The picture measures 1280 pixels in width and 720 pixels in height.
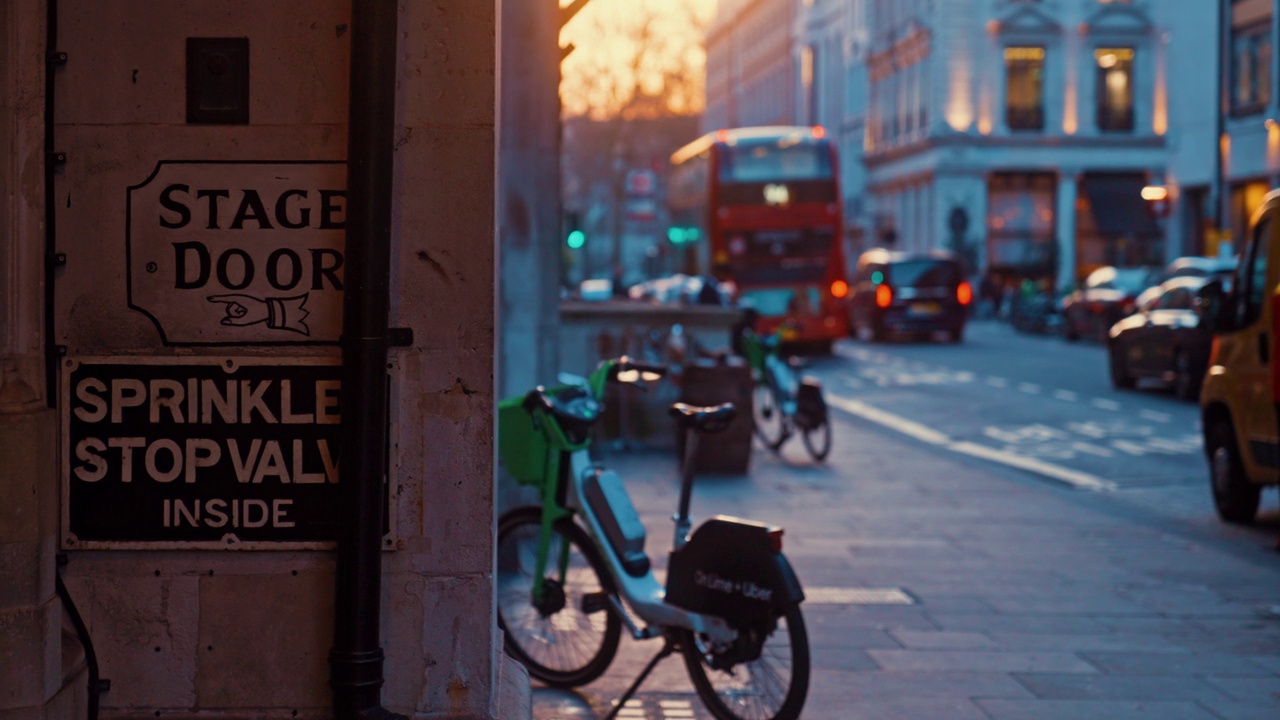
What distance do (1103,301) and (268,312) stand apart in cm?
3120

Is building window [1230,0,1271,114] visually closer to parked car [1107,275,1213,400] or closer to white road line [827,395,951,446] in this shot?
parked car [1107,275,1213,400]

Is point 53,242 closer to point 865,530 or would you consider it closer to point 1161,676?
point 1161,676

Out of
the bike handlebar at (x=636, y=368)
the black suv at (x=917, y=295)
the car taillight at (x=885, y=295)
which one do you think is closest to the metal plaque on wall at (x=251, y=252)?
the bike handlebar at (x=636, y=368)

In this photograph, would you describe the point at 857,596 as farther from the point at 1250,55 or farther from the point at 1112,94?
the point at 1112,94

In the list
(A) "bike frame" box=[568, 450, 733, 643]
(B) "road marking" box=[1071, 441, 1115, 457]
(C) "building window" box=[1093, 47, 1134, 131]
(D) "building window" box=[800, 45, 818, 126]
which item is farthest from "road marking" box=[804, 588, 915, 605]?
(D) "building window" box=[800, 45, 818, 126]

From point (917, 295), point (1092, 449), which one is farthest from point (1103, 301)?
point (1092, 449)

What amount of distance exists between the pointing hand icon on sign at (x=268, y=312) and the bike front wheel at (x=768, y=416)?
11.4 meters

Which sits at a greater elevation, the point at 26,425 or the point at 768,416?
the point at 26,425

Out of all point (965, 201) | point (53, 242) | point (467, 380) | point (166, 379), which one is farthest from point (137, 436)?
point (965, 201)

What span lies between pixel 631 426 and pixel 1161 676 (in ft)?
31.2

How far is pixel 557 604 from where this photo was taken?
21.1 ft

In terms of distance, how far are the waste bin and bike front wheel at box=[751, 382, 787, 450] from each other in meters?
1.35

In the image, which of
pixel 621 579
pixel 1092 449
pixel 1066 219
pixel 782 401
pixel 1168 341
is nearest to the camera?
pixel 621 579

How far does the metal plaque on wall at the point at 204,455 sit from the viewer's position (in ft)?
13.1
